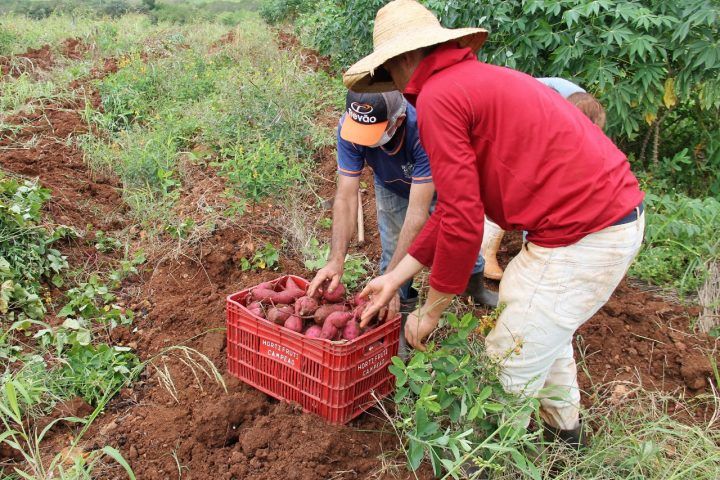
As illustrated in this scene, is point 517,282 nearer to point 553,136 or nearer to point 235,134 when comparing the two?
point 553,136

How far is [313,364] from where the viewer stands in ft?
9.00

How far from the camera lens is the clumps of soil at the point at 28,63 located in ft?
29.8

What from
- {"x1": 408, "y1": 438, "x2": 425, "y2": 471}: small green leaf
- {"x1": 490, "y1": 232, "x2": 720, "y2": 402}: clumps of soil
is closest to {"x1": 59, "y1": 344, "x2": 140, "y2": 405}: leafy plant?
{"x1": 408, "y1": 438, "x2": 425, "y2": 471}: small green leaf

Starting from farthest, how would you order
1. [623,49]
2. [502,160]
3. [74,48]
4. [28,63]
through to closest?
[74,48]
[28,63]
[623,49]
[502,160]

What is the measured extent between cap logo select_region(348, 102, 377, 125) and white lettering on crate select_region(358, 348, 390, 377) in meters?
1.05

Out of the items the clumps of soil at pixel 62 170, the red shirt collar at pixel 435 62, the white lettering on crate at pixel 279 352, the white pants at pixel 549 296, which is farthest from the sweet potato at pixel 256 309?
the clumps of soil at pixel 62 170

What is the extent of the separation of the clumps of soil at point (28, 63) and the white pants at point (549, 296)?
27.8 ft

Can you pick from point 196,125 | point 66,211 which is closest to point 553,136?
point 66,211

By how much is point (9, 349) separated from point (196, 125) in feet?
12.1

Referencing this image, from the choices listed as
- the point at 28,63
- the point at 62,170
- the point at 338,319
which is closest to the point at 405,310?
the point at 338,319

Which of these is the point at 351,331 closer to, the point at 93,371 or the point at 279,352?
the point at 279,352

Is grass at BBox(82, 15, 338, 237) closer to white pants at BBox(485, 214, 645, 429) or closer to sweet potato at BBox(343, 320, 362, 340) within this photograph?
sweet potato at BBox(343, 320, 362, 340)

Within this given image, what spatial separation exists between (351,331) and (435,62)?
1188mm

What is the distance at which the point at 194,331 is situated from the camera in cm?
378
